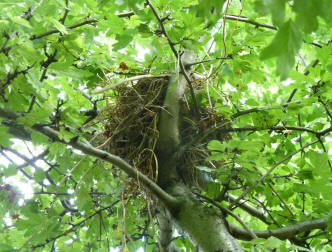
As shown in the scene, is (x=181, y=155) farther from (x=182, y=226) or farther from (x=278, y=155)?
(x=278, y=155)

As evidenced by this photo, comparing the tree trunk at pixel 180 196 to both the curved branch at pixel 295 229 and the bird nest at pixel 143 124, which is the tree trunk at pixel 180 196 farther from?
the curved branch at pixel 295 229

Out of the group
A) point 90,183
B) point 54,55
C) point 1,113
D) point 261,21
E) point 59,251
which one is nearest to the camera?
point 1,113

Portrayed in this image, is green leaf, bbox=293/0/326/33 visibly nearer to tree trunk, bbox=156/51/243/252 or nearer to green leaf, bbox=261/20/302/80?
green leaf, bbox=261/20/302/80

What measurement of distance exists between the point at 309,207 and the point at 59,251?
1.77 m

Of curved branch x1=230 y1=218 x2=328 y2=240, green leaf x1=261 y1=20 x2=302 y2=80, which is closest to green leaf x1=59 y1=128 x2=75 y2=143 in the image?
green leaf x1=261 y1=20 x2=302 y2=80

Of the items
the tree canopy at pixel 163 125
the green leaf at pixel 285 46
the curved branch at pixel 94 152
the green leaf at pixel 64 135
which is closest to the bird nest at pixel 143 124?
the tree canopy at pixel 163 125

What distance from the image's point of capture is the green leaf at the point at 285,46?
2.40 feet

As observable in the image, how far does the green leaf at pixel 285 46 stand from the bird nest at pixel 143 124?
3.48 ft

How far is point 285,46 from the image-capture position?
2.43 feet

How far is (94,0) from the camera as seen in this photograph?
1796 mm

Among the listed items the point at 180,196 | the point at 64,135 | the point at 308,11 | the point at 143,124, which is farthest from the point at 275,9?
the point at 143,124

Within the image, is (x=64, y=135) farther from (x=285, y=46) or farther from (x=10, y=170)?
(x=10, y=170)

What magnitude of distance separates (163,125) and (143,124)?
16 cm

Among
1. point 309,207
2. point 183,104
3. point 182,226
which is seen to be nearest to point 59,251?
point 182,226
